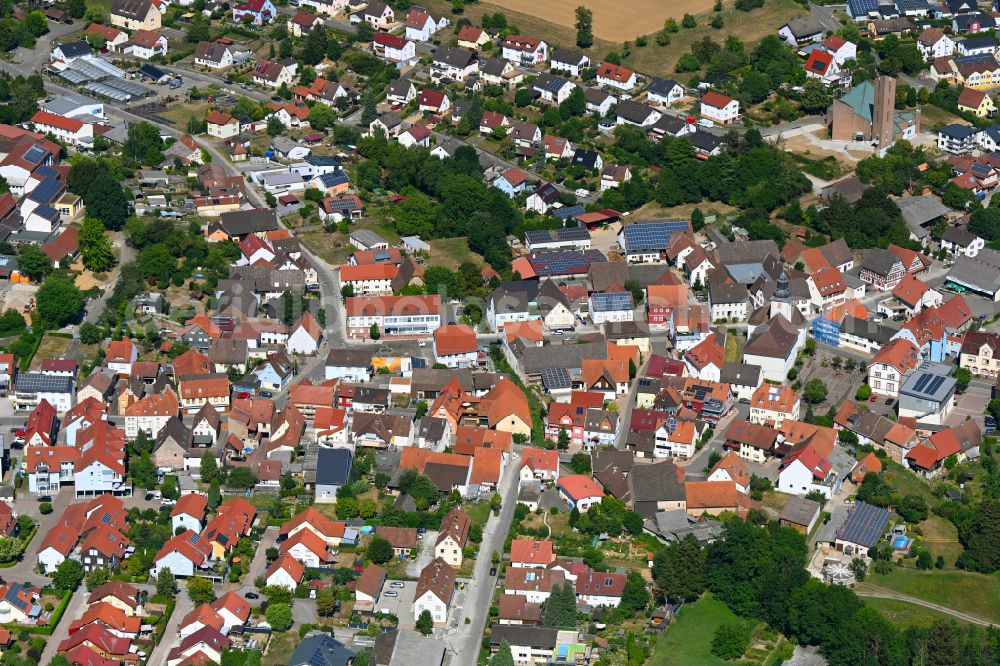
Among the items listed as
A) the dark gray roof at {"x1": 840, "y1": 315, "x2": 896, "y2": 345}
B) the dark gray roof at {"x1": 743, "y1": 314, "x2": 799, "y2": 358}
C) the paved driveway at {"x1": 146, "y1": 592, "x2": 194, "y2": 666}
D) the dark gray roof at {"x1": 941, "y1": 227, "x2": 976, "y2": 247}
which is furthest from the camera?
the dark gray roof at {"x1": 941, "y1": 227, "x2": 976, "y2": 247}

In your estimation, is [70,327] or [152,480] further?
[70,327]

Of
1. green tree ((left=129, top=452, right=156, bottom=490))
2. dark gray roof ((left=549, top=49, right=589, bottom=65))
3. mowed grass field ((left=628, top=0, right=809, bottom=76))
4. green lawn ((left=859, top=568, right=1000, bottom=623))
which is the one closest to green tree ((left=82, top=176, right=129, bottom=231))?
green tree ((left=129, top=452, right=156, bottom=490))

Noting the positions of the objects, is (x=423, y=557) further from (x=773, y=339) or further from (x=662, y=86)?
(x=662, y=86)

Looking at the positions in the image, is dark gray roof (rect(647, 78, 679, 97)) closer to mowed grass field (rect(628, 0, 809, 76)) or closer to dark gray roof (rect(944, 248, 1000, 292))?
mowed grass field (rect(628, 0, 809, 76))

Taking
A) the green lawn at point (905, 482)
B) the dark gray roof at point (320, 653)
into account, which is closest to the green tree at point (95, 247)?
the dark gray roof at point (320, 653)

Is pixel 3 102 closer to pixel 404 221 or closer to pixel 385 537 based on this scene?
pixel 404 221

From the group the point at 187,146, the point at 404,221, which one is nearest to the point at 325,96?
the point at 187,146
